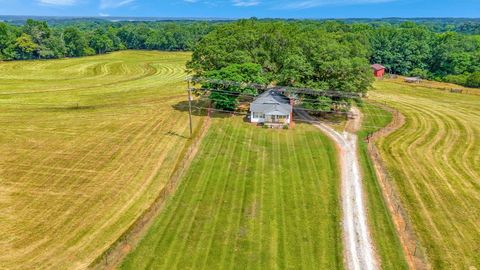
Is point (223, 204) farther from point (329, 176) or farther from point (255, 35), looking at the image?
point (255, 35)

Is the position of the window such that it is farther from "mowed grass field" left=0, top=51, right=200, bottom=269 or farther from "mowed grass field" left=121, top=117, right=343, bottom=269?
"mowed grass field" left=0, top=51, right=200, bottom=269

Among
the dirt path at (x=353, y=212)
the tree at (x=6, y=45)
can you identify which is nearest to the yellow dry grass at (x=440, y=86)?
the dirt path at (x=353, y=212)

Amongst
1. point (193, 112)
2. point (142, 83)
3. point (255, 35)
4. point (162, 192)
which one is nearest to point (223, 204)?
point (162, 192)

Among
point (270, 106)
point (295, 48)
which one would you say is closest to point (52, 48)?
point (295, 48)

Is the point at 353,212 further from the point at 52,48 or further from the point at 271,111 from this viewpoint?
the point at 52,48

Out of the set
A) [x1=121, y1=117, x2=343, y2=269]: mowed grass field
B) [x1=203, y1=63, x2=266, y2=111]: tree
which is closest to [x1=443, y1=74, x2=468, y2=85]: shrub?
[x1=203, y1=63, x2=266, y2=111]: tree

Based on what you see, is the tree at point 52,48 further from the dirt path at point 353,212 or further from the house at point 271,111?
the dirt path at point 353,212

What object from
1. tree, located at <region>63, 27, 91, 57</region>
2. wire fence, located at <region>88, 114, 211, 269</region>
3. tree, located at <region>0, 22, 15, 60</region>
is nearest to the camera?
wire fence, located at <region>88, 114, 211, 269</region>
